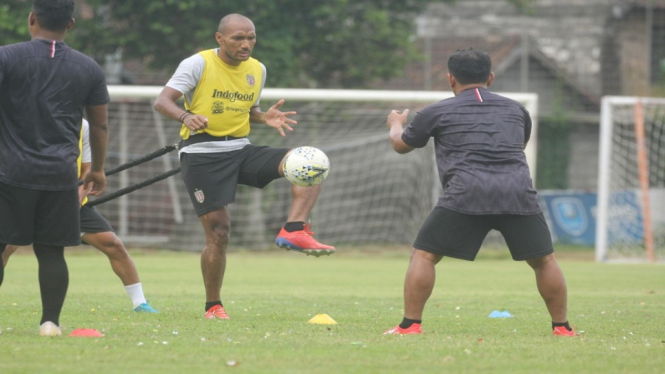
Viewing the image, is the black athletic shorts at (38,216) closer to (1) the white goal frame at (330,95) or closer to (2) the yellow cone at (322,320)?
(2) the yellow cone at (322,320)

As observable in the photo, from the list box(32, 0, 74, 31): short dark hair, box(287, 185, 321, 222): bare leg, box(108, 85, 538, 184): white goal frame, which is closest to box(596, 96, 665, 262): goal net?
box(108, 85, 538, 184): white goal frame

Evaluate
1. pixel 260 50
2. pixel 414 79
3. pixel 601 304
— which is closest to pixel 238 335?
pixel 601 304

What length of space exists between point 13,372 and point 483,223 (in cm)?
334

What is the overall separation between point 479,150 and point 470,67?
24.2 inches

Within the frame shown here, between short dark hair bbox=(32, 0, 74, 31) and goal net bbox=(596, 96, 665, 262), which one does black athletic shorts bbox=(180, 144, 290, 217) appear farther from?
goal net bbox=(596, 96, 665, 262)

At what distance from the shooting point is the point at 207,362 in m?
5.46

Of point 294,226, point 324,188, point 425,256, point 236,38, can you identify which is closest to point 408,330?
point 425,256

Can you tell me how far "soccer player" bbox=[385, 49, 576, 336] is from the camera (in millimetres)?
6875

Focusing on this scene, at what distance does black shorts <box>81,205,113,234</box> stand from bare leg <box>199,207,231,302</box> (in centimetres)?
111

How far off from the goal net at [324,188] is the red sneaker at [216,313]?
11381 mm

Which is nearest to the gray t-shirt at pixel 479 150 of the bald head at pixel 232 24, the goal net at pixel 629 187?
the bald head at pixel 232 24

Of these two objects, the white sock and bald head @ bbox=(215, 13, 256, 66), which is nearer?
bald head @ bbox=(215, 13, 256, 66)

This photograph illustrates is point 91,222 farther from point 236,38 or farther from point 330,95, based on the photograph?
point 330,95

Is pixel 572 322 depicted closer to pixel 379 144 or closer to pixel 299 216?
pixel 299 216
